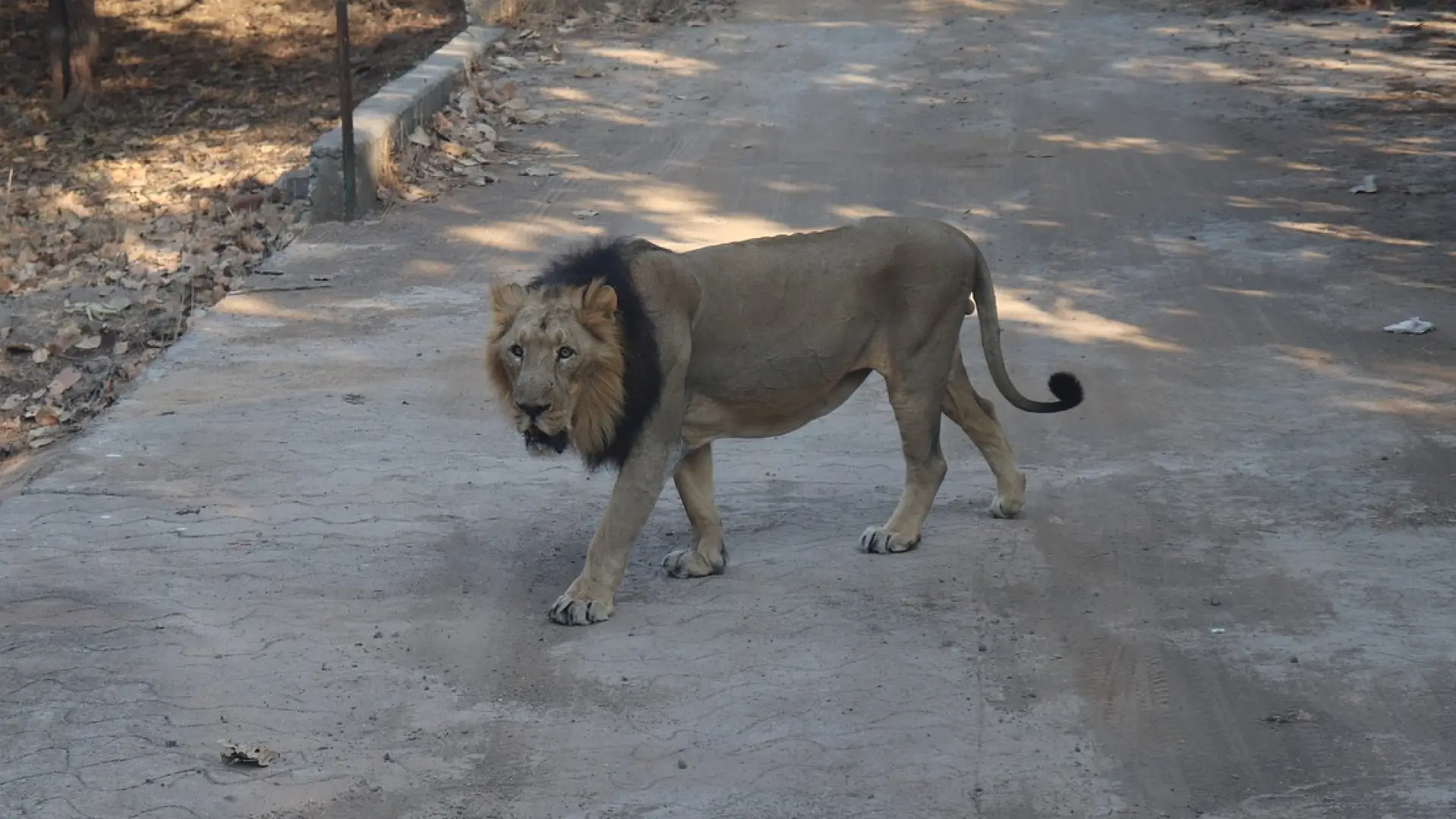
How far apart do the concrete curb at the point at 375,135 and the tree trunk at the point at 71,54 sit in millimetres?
6163

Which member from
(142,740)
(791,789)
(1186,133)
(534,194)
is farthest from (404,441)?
(1186,133)

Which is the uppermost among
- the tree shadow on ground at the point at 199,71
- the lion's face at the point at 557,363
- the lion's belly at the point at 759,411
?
the lion's face at the point at 557,363

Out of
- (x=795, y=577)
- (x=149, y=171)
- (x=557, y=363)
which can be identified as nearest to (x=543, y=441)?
(x=557, y=363)

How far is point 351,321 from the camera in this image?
10523mm

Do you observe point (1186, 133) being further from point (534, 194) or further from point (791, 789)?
point (791, 789)

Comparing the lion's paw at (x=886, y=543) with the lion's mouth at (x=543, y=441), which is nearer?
the lion's mouth at (x=543, y=441)

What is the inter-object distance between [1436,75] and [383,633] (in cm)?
1270

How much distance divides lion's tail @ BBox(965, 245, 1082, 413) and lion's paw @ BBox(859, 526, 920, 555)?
772 millimetres

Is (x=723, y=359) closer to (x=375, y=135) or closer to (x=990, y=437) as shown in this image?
(x=990, y=437)

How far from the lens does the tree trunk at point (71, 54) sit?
19.5 metres

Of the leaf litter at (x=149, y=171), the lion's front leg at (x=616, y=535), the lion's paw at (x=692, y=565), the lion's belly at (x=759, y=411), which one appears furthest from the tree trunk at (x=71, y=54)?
the lion's front leg at (x=616, y=535)

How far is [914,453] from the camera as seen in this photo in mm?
6891

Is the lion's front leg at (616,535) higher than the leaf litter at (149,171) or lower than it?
higher

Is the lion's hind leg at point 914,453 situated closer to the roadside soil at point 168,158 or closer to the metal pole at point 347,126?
the roadside soil at point 168,158
